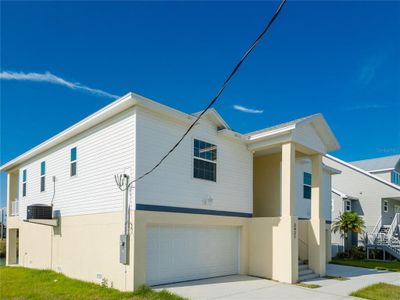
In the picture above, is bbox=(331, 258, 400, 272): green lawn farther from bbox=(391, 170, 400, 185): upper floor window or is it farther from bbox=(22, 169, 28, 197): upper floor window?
bbox=(22, 169, 28, 197): upper floor window

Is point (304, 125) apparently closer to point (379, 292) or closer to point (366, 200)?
point (379, 292)

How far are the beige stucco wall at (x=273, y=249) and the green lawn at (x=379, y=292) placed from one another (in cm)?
225

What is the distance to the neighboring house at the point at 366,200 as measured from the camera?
25.5 m

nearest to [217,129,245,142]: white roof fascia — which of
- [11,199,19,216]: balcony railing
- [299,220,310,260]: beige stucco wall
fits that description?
[299,220,310,260]: beige stucco wall

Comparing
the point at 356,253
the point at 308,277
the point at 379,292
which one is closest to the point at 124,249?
the point at 308,277

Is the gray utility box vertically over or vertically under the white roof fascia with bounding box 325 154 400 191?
under

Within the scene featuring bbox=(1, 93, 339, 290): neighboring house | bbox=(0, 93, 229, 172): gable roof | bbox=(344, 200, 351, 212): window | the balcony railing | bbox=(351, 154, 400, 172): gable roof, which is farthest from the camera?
bbox=(351, 154, 400, 172): gable roof

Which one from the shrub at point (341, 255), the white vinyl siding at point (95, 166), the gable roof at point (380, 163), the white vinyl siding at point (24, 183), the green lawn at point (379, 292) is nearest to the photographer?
the green lawn at point (379, 292)

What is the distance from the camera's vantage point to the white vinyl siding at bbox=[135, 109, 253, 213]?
35.6 feet

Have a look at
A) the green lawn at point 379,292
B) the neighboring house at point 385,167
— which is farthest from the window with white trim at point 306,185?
the neighboring house at point 385,167

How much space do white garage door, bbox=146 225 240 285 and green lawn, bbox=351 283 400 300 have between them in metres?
4.57

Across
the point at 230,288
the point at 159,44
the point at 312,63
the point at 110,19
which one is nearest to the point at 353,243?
the point at 312,63

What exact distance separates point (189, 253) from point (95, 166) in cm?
443

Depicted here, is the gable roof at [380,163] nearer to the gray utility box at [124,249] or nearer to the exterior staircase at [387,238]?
the exterior staircase at [387,238]
